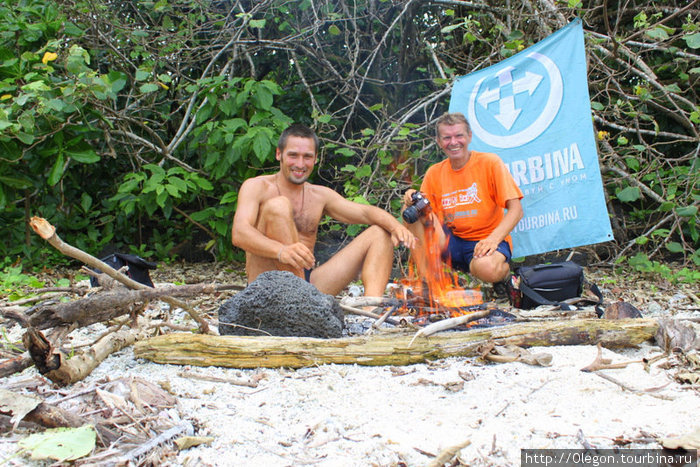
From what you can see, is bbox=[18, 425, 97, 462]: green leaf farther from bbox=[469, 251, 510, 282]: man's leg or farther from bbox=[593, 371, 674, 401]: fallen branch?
bbox=[469, 251, 510, 282]: man's leg

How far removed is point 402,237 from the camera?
11.7ft

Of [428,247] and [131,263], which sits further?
[428,247]

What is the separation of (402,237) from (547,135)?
160 centimetres

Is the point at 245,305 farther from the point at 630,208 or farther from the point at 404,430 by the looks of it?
the point at 630,208

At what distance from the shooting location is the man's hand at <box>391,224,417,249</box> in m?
3.54

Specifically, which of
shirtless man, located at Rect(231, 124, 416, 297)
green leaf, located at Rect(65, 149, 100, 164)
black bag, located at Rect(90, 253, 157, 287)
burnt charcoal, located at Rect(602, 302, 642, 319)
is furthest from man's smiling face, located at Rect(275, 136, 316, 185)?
green leaf, located at Rect(65, 149, 100, 164)

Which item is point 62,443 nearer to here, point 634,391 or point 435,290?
point 634,391

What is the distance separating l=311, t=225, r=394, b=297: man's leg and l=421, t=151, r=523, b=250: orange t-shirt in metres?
0.72

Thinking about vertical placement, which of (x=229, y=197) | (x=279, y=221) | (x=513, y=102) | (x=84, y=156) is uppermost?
(x=84, y=156)

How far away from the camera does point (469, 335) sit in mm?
2438

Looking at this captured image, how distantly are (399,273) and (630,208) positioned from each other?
300 centimetres

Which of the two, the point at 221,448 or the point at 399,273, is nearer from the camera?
the point at 221,448

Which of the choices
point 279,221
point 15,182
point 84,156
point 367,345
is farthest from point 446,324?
point 15,182

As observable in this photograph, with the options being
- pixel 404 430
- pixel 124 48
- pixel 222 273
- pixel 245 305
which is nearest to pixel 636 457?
pixel 404 430
